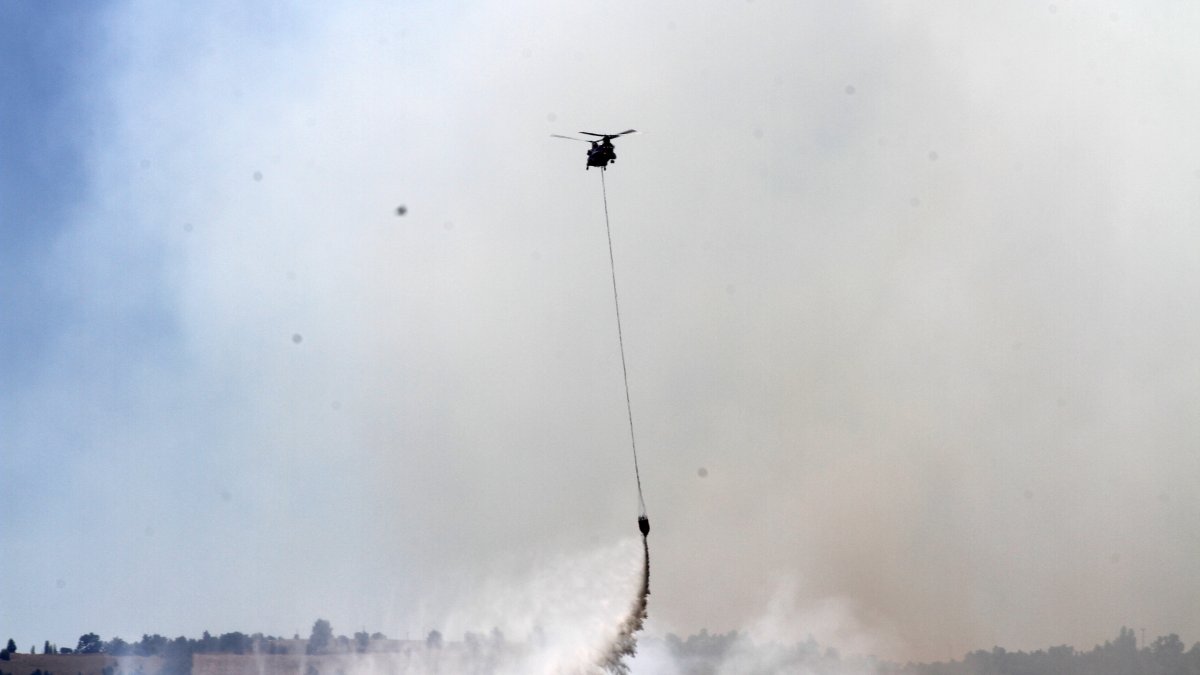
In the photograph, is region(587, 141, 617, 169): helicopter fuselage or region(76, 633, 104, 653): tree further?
region(76, 633, 104, 653): tree

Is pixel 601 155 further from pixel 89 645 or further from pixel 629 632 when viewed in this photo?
pixel 89 645

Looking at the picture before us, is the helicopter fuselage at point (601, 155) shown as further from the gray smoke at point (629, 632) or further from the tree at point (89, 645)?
the tree at point (89, 645)

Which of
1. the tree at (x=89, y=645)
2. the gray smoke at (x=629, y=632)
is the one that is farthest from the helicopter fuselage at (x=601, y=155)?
the tree at (x=89, y=645)

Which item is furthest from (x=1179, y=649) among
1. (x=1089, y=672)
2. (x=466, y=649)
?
(x=466, y=649)

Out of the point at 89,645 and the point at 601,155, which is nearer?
the point at 601,155

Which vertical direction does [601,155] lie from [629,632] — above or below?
above

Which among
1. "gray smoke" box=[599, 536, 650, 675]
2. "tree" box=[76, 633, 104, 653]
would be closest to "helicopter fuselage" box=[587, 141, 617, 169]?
"gray smoke" box=[599, 536, 650, 675]

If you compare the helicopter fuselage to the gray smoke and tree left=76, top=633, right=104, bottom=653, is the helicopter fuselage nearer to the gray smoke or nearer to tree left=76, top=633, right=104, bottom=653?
the gray smoke

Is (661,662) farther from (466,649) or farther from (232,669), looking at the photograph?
(232,669)

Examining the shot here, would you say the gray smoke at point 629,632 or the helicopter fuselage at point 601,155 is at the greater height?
the helicopter fuselage at point 601,155

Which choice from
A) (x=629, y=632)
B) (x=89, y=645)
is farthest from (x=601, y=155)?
(x=89, y=645)

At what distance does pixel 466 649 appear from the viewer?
75.8m

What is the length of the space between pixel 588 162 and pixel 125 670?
217ft

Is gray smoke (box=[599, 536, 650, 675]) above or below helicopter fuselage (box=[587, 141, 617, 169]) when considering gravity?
below
